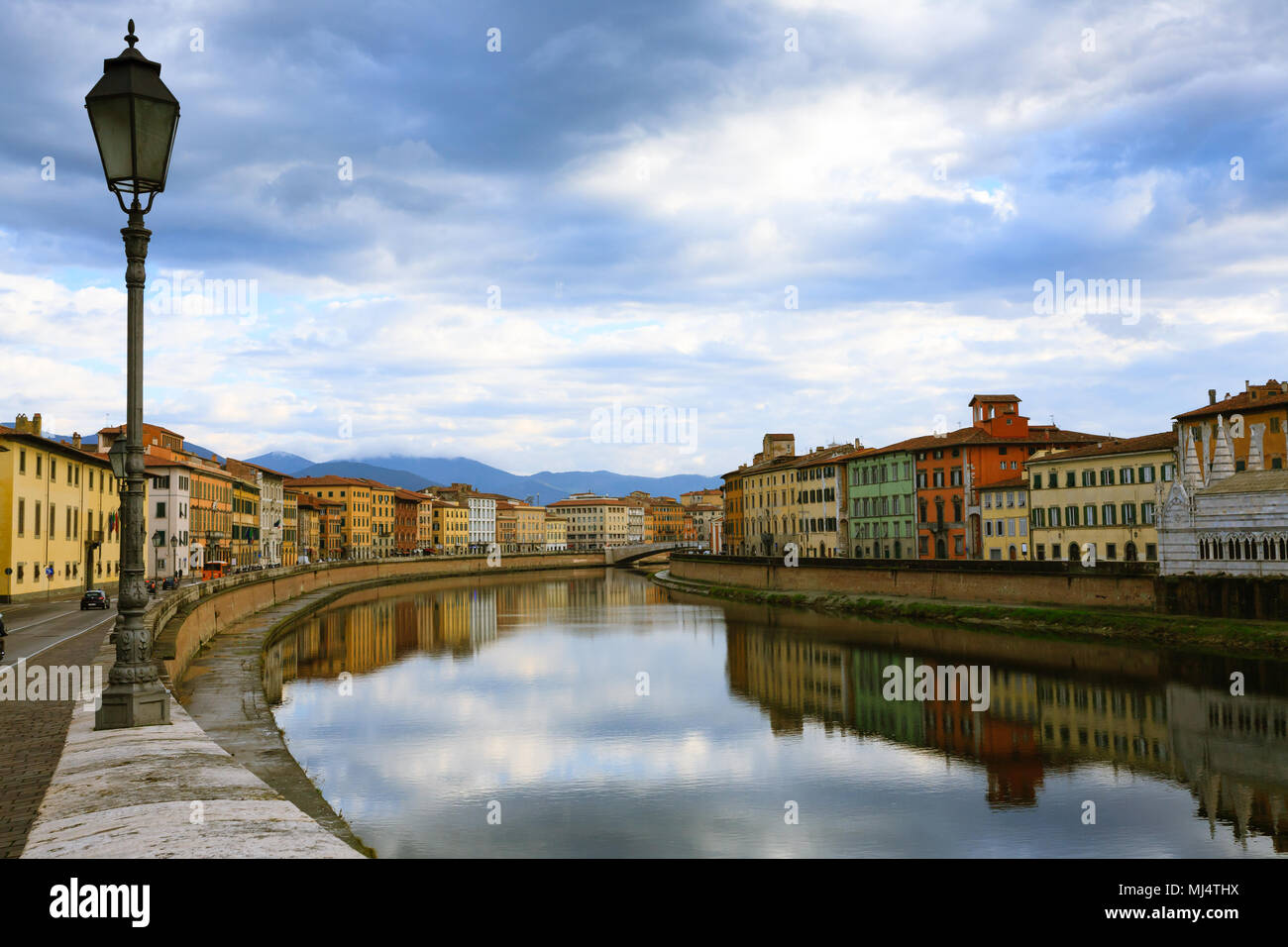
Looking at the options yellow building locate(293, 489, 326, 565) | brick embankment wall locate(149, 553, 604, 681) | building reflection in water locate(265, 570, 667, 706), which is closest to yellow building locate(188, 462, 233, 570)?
brick embankment wall locate(149, 553, 604, 681)

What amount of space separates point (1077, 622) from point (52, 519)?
163ft

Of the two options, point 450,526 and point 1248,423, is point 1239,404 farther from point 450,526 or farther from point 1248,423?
point 450,526

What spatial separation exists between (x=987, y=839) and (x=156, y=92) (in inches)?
629

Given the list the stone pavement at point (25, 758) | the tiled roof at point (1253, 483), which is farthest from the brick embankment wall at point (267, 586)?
the tiled roof at point (1253, 483)

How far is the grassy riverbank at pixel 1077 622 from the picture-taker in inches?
1459

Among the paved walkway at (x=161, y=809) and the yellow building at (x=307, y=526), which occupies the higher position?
the yellow building at (x=307, y=526)

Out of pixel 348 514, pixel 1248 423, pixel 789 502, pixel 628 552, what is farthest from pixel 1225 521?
pixel 348 514

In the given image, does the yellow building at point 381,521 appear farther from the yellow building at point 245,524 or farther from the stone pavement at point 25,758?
the stone pavement at point 25,758

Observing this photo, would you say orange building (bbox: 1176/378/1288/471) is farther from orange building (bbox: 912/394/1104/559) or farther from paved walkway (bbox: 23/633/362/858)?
paved walkway (bbox: 23/633/362/858)

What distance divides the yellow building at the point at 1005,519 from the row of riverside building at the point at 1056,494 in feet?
0.30

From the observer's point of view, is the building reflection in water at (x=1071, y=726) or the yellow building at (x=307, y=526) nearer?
the building reflection in water at (x=1071, y=726)

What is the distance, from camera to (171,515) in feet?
239

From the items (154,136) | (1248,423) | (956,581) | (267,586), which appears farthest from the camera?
(267,586)
